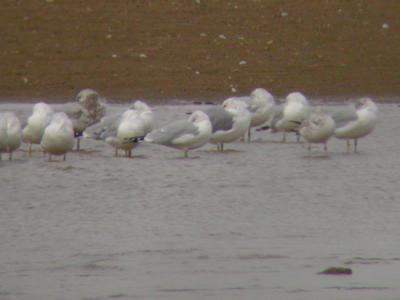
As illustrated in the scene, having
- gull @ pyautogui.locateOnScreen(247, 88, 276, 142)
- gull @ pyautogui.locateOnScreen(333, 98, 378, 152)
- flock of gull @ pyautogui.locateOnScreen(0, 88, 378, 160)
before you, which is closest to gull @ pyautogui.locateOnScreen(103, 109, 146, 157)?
flock of gull @ pyautogui.locateOnScreen(0, 88, 378, 160)

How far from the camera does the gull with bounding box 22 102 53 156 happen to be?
17156 millimetres

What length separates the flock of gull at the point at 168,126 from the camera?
16.3m

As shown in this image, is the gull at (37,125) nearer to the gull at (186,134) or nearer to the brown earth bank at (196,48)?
the gull at (186,134)

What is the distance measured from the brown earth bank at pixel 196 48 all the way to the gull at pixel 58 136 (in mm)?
8417

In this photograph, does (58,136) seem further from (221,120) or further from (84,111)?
(84,111)

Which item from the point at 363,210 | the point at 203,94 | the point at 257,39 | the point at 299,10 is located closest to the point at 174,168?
the point at 363,210

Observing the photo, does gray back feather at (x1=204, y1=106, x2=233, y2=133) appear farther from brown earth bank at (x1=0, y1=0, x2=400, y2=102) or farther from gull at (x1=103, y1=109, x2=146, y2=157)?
brown earth bank at (x1=0, y1=0, x2=400, y2=102)

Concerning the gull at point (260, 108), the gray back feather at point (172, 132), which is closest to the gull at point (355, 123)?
the gray back feather at point (172, 132)

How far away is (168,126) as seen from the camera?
16906 mm

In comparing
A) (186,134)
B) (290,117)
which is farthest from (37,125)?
(290,117)

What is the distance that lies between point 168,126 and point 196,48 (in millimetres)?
10374

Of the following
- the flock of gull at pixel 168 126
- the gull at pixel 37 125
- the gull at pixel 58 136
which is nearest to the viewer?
the gull at pixel 58 136

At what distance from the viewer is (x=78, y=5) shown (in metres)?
29.5

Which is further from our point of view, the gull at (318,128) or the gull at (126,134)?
the gull at (318,128)
